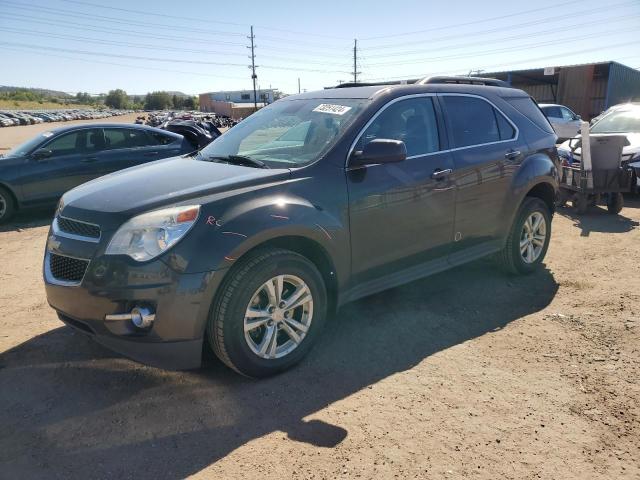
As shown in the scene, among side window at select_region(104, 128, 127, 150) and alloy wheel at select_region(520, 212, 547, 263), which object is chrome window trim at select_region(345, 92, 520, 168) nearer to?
alloy wheel at select_region(520, 212, 547, 263)

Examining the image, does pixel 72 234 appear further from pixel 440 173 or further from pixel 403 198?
pixel 440 173

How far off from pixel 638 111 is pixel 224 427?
10.9 metres

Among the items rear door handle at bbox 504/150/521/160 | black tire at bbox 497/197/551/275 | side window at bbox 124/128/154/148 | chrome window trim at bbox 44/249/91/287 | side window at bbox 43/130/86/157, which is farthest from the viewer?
side window at bbox 124/128/154/148

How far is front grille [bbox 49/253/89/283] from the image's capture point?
2959 millimetres

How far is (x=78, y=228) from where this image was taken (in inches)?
122

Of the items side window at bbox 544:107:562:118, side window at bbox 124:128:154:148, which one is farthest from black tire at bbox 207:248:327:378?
side window at bbox 544:107:562:118

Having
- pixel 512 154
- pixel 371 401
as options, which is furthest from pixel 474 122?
pixel 371 401

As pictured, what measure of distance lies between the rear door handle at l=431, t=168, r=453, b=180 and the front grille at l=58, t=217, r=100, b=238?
245 cm

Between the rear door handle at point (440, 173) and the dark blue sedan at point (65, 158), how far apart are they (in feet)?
21.3

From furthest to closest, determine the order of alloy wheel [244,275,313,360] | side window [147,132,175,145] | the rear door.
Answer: side window [147,132,175,145] → the rear door → alloy wheel [244,275,313,360]

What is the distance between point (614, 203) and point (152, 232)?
25.2 ft

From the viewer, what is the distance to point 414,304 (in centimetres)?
444

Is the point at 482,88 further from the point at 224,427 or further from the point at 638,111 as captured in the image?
the point at 638,111

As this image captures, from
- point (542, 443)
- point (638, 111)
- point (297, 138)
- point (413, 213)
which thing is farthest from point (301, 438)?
point (638, 111)
